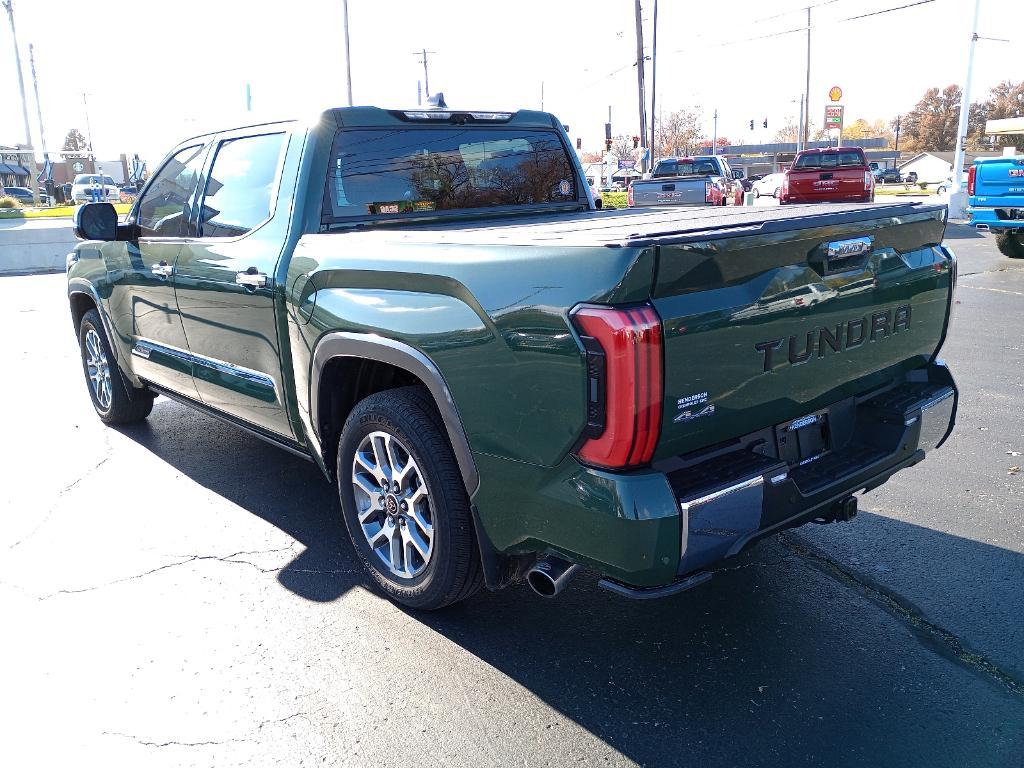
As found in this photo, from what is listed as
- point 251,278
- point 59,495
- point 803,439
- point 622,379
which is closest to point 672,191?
point 59,495

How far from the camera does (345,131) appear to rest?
402 centimetres

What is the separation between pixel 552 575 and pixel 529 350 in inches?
28.6

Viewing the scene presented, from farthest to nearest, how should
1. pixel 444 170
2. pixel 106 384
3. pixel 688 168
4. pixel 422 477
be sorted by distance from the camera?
pixel 688 168
pixel 106 384
pixel 444 170
pixel 422 477

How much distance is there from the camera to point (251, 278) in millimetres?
3928

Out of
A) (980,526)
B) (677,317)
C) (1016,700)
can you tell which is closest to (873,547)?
(980,526)

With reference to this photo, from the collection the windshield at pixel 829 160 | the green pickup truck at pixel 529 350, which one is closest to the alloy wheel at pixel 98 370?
the green pickup truck at pixel 529 350

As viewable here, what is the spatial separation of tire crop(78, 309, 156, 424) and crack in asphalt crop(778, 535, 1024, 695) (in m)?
4.41

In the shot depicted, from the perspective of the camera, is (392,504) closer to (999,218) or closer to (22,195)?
(999,218)

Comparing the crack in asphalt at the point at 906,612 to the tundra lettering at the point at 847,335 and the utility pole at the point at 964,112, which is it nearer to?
the tundra lettering at the point at 847,335

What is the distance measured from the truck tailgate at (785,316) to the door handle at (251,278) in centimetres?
209

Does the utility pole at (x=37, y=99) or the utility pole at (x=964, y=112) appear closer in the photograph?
the utility pole at (x=964, y=112)

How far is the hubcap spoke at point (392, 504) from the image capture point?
3.34m

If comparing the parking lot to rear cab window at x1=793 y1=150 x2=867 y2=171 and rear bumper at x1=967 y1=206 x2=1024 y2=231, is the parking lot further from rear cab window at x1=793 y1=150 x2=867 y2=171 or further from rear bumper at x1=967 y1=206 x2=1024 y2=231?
rear cab window at x1=793 y1=150 x2=867 y2=171

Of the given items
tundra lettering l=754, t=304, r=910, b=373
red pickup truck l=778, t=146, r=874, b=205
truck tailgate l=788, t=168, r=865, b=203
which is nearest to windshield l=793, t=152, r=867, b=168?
red pickup truck l=778, t=146, r=874, b=205
